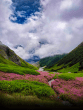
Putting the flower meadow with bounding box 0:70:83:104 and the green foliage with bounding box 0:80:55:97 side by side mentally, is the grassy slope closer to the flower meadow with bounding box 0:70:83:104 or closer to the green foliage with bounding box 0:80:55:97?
the green foliage with bounding box 0:80:55:97

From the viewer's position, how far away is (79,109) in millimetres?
4586

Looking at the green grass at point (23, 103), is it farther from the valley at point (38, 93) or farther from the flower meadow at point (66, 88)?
the flower meadow at point (66, 88)

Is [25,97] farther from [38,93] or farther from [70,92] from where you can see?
[70,92]

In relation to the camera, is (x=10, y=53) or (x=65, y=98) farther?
(x=10, y=53)

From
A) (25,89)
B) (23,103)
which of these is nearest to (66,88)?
(25,89)

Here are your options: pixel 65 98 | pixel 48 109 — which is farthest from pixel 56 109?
→ pixel 65 98

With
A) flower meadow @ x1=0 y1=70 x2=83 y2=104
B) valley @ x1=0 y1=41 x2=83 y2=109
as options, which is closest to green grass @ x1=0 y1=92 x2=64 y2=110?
valley @ x1=0 y1=41 x2=83 y2=109

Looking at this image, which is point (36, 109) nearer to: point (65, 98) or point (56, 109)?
point (56, 109)

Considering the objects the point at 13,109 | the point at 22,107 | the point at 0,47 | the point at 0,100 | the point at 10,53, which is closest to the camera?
the point at 13,109

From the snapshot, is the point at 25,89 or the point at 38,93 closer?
the point at 38,93

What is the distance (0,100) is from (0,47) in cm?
8771

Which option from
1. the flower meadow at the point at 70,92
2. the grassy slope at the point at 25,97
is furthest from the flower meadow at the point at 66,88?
the grassy slope at the point at 25,97

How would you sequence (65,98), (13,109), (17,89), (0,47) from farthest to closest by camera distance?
(0,47)
(17,89)
(65,98)
(13,109)

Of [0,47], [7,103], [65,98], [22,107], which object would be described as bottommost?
[65,98]
